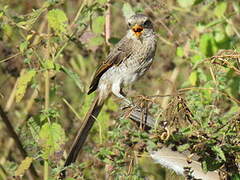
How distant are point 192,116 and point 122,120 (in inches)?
13.9

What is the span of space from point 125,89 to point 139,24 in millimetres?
673

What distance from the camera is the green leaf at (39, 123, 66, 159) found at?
12.4 ft

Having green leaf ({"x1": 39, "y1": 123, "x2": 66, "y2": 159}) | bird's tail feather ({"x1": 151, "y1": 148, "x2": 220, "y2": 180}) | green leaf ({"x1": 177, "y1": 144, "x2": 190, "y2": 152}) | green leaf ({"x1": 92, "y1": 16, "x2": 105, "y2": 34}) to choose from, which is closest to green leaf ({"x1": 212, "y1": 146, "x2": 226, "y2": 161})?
green leaf ({"x1": 177, "y1": 144, "x2": 190, "y2": 152})

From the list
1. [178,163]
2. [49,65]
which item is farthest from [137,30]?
[178,163]

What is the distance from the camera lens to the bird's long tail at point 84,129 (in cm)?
393

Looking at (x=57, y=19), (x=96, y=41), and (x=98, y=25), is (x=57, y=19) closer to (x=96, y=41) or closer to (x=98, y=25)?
(x=98, y=25)

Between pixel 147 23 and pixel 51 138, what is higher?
pixel 147 23

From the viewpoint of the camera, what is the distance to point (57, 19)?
3898mm

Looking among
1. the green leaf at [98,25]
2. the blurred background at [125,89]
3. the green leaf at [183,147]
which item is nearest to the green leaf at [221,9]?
A: the blurred background at [125,89]

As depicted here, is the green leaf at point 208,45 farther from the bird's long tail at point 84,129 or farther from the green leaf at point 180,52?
the bird's long tail at point 84,129

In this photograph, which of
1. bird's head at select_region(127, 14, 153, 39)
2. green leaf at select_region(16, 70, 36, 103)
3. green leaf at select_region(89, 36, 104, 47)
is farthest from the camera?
bird's head at select_region(127, 14, 153, 39)

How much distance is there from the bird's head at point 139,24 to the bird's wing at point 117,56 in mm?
104

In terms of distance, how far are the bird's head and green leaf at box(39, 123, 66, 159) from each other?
3.98 ft

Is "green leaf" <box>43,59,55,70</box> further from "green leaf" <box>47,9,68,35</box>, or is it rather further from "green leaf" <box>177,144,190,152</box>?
"green leaf" <box>177,144,190,152</box>
